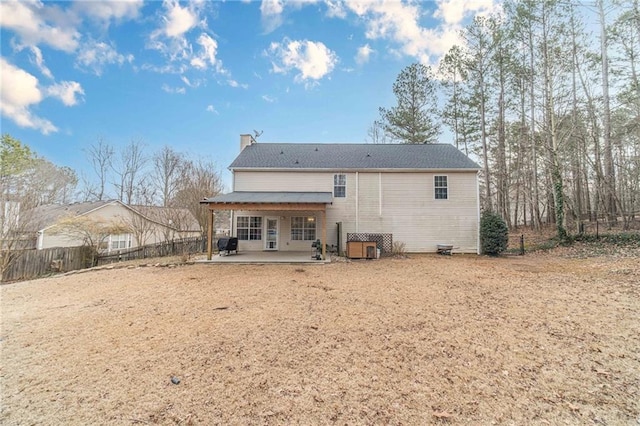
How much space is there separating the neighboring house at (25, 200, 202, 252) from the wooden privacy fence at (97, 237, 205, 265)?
124 cm

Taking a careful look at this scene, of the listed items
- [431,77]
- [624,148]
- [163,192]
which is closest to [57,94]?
[163,192]

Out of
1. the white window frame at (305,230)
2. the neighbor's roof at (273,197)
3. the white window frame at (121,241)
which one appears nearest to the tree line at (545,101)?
the white window frame at (305,230)

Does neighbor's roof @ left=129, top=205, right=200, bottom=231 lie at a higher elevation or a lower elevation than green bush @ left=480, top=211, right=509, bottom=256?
higher

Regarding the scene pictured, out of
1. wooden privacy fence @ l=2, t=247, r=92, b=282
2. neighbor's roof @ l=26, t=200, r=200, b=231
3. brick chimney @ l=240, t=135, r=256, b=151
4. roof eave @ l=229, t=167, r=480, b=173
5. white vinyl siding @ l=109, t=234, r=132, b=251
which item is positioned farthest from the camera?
white vinyl siding @ l=109, t=234, r=132, b=251

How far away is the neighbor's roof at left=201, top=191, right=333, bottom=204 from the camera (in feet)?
33.9

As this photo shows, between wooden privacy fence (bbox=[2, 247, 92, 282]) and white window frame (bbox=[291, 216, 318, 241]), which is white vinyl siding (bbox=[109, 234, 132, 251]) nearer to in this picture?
wooden privacy fence (bbox=[2, 247, 92, 282])

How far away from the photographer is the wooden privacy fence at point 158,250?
12188 mm

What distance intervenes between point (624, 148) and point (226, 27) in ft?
86.6

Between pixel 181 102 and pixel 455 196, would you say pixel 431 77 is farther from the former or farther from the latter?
pixel 181 102

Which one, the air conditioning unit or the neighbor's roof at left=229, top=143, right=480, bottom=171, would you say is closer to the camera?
the air conditioning unit

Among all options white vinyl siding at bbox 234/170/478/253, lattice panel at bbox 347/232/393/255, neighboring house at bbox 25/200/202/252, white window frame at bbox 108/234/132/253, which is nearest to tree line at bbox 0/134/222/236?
neighboring house at bbox 25/200/202/252

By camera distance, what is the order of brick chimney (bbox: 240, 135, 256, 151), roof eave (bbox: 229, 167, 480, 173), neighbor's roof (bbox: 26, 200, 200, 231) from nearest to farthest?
roof eave (bbox: 229, 167, 480, 173) → brick chimney (bbox: 240, 135, 256, 151) → neighbor's roof (bbox: 26, 200, 200, 231)

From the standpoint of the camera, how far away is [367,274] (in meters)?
8.17

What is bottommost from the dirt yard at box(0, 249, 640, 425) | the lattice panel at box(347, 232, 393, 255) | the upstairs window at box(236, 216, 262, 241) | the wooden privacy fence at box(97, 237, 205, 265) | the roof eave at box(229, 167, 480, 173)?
the dirt yard at box(0, 249, 640, 425)
